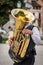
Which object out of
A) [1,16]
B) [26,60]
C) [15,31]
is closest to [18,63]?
[26,60]

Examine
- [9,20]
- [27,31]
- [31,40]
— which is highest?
[27,31]

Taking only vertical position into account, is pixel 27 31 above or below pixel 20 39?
above

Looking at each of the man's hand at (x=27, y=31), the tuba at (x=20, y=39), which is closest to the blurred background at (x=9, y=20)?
the tuba at (x=20, y=39)

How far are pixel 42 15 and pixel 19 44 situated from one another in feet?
143

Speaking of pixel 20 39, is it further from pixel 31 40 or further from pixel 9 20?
pixel 9 20

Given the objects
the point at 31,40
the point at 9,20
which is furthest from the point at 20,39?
the point at 9,20

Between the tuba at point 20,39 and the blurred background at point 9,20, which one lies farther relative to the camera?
the blurred background at point 9,20

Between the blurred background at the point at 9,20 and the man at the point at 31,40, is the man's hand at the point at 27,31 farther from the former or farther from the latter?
the blurred background at the point at 9,20

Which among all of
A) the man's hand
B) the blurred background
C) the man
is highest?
the man's hand

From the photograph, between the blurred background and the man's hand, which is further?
the blurred background

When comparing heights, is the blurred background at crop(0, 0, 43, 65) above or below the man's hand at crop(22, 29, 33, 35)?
below

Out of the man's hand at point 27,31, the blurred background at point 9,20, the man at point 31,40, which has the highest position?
the man's hand at point 27,31

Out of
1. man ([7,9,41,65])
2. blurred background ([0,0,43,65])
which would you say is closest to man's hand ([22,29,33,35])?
man ([7,9,41,65])

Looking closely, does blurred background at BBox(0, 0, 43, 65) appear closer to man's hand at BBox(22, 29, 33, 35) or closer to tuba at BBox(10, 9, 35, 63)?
tuba at BBox(10, 9, 35, 63)
